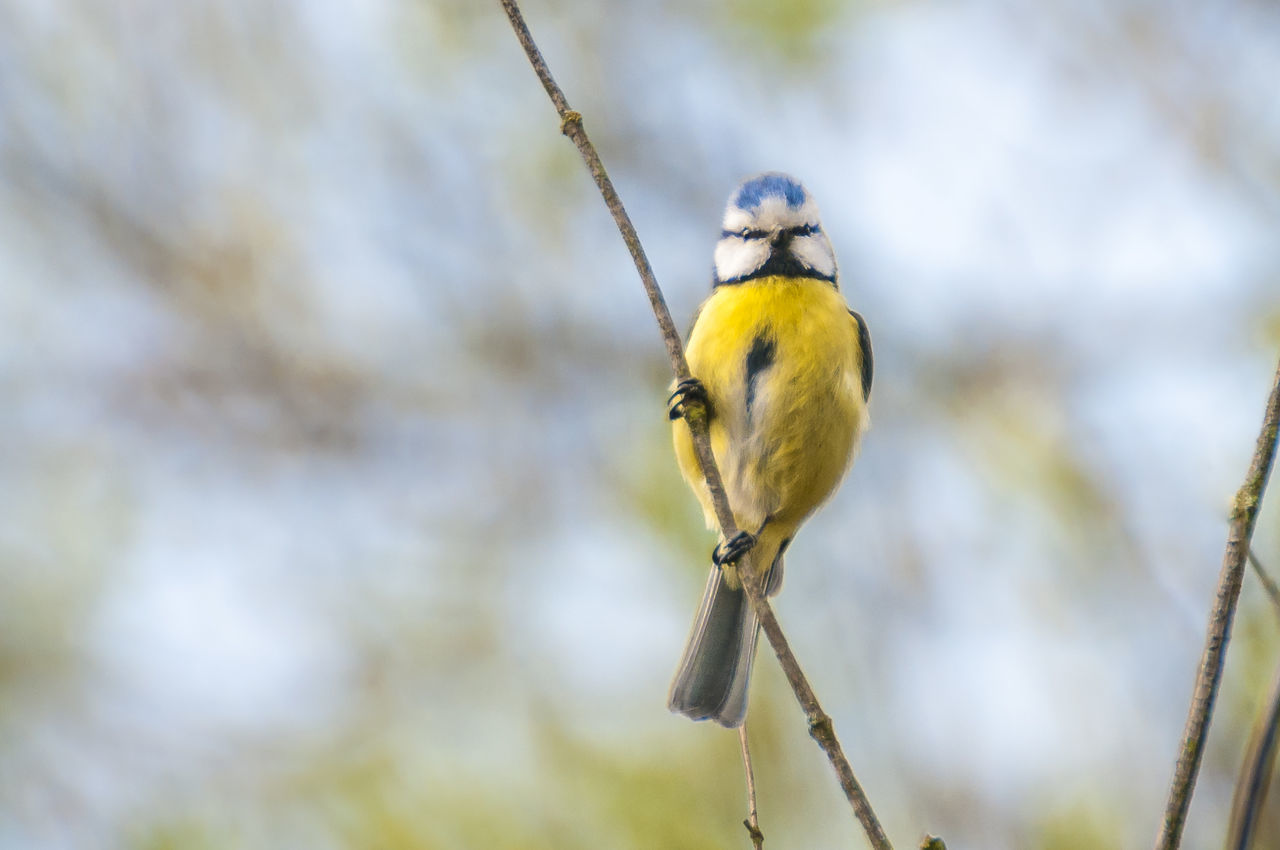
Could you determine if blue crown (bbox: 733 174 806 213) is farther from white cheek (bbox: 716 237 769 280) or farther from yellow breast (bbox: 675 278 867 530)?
yellow breast (bbox: 675 278 867 530)

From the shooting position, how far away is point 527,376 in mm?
6098

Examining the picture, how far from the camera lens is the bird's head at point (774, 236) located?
130 inches

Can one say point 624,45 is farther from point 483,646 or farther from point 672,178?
point 483,646

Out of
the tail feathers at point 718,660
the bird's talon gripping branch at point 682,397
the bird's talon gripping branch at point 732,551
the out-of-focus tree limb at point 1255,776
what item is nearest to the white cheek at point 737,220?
the bird's talon gripping branch at point 682,397

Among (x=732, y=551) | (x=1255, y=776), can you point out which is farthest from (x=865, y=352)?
(x=1255, y=776)

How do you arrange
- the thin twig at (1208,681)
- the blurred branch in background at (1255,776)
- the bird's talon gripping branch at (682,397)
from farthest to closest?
the bird's talon gripping branch at (682,397), the thin twig at (1208,681), the blurred branch in background at (1255,776)

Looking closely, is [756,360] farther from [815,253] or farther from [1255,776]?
[1255,776]

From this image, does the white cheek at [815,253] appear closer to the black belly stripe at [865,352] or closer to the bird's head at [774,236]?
the bird's head at [774,236]

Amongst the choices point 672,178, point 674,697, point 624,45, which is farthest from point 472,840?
point 624,45

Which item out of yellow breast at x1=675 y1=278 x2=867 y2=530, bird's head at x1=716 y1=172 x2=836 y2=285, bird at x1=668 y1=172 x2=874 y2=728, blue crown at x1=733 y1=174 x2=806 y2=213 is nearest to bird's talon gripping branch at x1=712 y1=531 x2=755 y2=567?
bird at x1=668 y1=172 x2=874 y2=728

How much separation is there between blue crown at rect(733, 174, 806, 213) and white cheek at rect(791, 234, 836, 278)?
0.39 feet

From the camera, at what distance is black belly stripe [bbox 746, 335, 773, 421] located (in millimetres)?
3115

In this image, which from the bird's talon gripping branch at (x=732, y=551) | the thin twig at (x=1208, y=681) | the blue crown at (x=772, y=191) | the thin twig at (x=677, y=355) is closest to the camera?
the thin twig at (x=1208, y=681)

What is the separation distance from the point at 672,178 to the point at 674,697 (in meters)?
3.44
